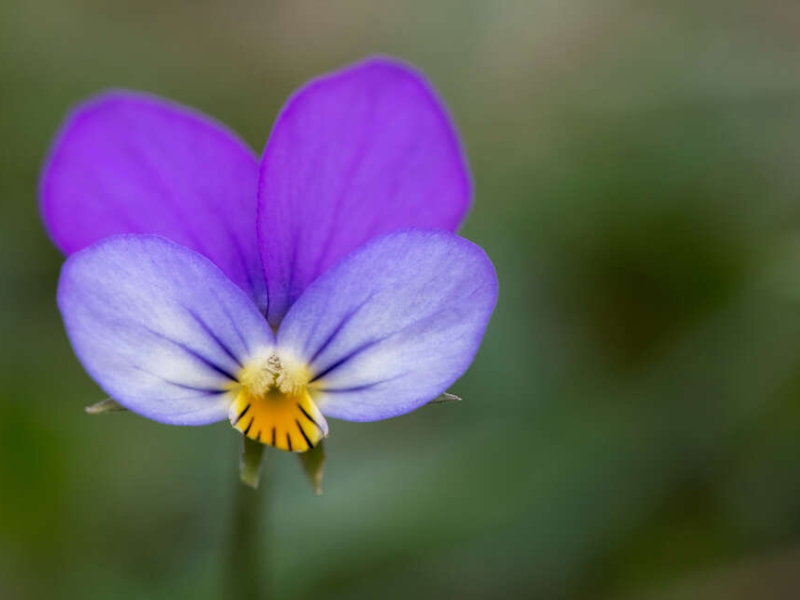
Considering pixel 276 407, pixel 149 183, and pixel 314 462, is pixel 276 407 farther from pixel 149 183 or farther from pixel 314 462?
pixel 149 183

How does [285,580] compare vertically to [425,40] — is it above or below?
below

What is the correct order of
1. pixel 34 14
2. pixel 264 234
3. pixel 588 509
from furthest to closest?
pixel 34 14 < pixel 588 509 < pixel 264 234

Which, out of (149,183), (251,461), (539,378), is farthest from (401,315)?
(539,378)

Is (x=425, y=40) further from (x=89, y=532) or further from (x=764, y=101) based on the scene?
(x=89, y=532)

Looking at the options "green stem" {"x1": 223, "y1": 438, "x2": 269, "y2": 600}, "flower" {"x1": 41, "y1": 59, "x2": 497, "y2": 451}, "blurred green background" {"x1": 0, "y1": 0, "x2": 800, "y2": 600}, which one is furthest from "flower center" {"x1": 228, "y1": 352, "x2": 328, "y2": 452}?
"blurred green background" {"x1": 0, "y1": 0, "x2": 800, "y2": 600}

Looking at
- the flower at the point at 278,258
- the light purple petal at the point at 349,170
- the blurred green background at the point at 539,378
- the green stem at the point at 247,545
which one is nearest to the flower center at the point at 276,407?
the flower at the point at 278,258

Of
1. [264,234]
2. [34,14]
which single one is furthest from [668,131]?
[34,14]
